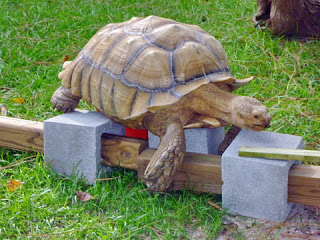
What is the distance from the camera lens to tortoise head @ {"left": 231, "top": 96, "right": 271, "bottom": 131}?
9.36ft

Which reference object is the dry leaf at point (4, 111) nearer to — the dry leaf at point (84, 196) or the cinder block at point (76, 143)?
the cinder block at point (76, 143)

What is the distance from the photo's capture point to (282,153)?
2.70 metres

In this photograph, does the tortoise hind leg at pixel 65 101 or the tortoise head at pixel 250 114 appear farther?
the tortoise hind leg at pixel 65 101

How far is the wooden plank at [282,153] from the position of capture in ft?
8.77

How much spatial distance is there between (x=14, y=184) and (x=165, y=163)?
1001 mm

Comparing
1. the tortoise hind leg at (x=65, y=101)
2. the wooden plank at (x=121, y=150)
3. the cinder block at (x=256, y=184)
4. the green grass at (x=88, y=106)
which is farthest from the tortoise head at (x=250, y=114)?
the tortoise hind leg at (x=65, y=101)

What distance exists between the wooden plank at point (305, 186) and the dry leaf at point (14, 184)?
1.65 meters

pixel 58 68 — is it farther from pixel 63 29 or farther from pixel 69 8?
pixel 69 8

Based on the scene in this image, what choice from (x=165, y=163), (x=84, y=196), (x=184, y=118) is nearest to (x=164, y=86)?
(x=184, y=118)

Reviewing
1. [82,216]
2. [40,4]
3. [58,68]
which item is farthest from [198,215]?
[40,4]

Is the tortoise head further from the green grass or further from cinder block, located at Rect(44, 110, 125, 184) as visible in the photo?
cinder block, located at Rect(44, 110, 125, 184)

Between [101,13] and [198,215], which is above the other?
[101,13]

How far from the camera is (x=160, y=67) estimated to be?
298 centimetres

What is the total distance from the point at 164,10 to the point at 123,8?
1.87ft
